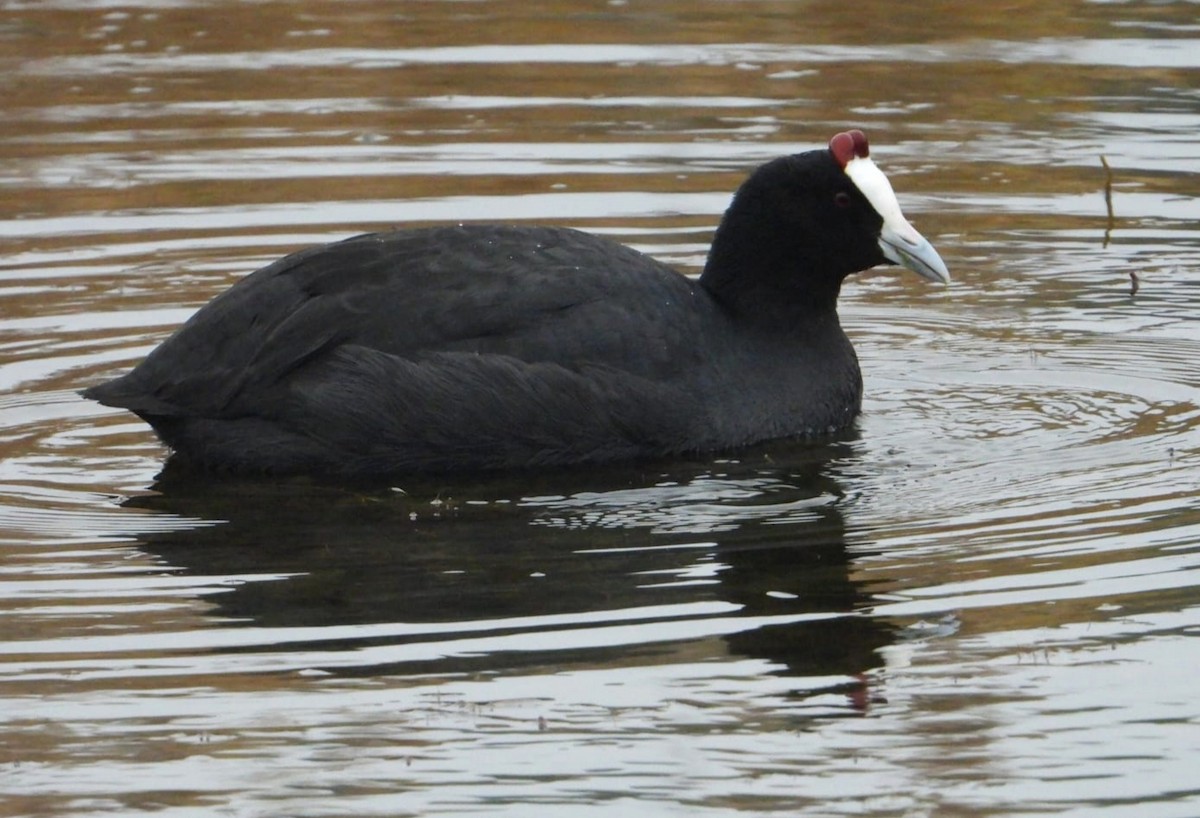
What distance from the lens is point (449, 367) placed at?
A: 7.76 meters

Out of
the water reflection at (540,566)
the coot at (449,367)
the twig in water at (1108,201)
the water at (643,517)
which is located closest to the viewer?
the water at (643,517)

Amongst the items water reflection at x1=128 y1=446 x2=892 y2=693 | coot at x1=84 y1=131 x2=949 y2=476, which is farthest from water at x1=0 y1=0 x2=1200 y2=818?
coot at x1=84 y1=131 x2=949 y2=476

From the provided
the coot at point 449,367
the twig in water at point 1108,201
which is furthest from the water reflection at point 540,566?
the twig in water at point 1108,201

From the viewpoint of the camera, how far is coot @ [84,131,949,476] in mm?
7777

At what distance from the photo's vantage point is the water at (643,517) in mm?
5266

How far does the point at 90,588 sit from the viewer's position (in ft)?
21.7

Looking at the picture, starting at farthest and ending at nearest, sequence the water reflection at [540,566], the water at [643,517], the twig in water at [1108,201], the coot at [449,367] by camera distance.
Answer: the twig in water at [1108,201], the coot at [449,367], the water reflection at [540,566], the water at [643,517]

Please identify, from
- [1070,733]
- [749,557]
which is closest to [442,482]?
[749,557]

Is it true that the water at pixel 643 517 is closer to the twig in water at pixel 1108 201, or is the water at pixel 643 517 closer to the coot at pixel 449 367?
the twig in water at pixel 1108 201

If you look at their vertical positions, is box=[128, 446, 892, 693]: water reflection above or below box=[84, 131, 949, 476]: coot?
below

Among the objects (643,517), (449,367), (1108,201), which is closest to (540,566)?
(643,517)

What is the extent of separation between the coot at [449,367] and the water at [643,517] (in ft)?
0.54

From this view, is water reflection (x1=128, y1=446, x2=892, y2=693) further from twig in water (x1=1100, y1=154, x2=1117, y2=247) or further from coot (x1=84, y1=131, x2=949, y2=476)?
twig in water (x1=1100, y1=154, x2=1117, y2=247)

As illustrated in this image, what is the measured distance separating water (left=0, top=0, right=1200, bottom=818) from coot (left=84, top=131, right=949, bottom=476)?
165 mm
